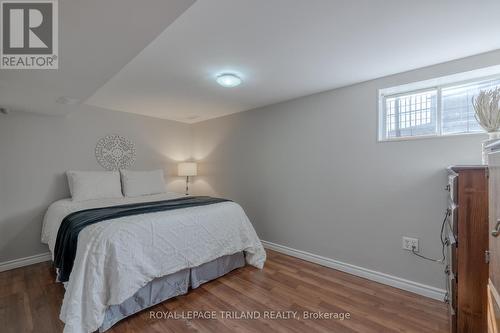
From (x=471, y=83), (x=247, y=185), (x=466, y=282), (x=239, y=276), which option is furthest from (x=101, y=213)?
(x=471, y=83)

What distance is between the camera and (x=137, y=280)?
67.8 inches

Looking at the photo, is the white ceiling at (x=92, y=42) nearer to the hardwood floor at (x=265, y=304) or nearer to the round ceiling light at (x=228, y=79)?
the round ceiling light at (x=228, y=79)

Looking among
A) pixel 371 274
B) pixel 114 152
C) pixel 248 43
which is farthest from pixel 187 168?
pixel 371 274

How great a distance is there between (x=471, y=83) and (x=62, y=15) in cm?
289

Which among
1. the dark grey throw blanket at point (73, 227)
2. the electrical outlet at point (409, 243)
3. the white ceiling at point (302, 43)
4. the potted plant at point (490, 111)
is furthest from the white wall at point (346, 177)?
the dark grey throw blanket at point (73, 227)

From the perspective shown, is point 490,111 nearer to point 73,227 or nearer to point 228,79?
point 228,79

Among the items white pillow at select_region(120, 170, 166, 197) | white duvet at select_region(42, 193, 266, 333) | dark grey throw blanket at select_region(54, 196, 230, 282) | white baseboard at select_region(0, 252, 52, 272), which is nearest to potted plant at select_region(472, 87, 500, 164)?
white duvet at select_region(42, 193, 266, 333)

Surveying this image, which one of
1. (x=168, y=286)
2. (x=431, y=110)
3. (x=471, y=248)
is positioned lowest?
(x=168, y=286)

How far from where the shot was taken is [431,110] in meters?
2.13

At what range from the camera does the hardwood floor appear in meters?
1.63

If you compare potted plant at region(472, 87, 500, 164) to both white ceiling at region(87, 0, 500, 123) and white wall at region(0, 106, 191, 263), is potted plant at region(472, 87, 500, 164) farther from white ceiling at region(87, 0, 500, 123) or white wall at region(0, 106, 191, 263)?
white wall at region(0, 106, 191, 263)

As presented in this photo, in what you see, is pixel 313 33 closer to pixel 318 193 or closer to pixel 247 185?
pixel 318 193

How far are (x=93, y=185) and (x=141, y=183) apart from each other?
0.60m

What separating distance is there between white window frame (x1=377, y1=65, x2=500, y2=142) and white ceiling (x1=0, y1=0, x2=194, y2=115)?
2.15 metres
